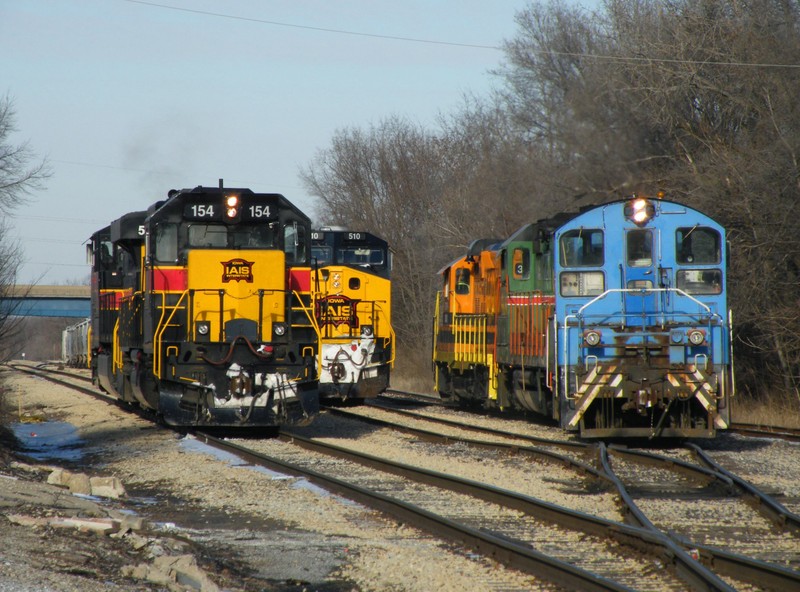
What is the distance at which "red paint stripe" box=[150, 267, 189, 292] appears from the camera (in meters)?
14.3

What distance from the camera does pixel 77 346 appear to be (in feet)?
157

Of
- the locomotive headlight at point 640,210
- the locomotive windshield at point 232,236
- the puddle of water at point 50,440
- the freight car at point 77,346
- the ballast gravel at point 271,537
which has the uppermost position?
the locomotive headlight at point 640,210

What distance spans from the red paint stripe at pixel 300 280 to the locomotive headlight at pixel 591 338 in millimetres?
4289

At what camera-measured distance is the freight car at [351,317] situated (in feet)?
63.8

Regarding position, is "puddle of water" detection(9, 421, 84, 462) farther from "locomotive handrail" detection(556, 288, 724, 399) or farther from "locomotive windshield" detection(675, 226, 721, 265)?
"locomotive windshield" detection(675, 226, 721, 265)

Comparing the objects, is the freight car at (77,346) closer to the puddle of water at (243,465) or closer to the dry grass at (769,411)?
the puddle of water at (243,465)

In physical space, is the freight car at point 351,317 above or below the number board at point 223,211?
below

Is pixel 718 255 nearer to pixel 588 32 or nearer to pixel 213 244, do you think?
pixel 213 244

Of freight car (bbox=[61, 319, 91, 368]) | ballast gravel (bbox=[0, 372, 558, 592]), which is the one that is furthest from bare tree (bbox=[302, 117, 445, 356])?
ballast gravel (bbox=[0, 372, 558, 592])

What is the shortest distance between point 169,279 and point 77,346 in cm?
3565

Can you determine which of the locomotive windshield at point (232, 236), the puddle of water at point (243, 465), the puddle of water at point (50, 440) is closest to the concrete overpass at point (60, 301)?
the puddle of water at point (50, 440)

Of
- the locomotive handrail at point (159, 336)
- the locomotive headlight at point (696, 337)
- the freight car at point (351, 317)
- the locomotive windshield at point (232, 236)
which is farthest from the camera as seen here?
the freight car at point (351, 317)

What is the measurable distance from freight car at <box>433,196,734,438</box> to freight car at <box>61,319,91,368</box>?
30774mm

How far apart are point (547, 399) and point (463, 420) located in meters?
3.27
